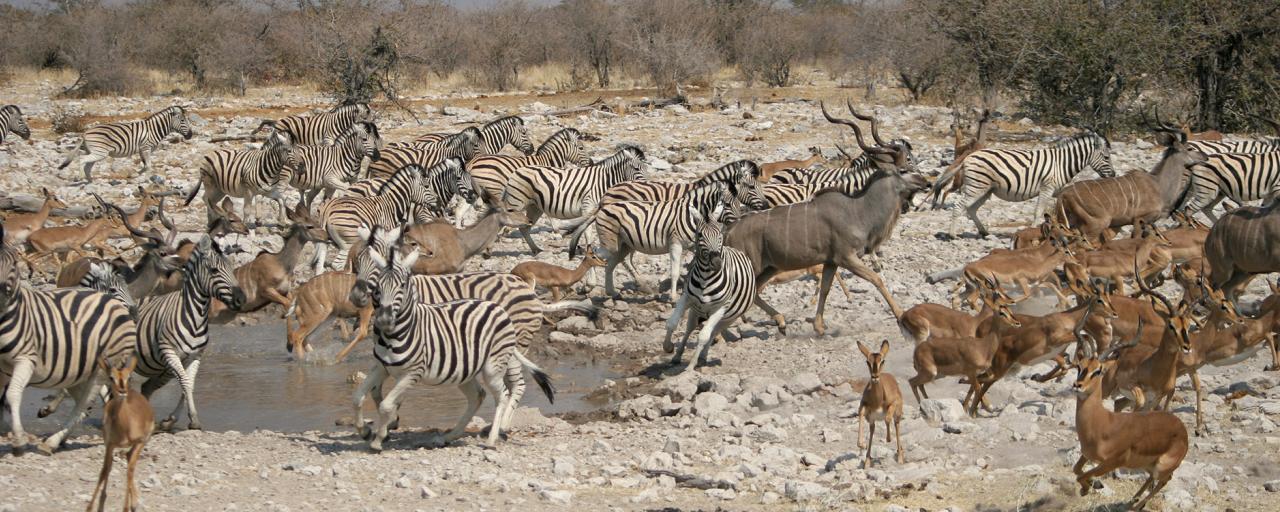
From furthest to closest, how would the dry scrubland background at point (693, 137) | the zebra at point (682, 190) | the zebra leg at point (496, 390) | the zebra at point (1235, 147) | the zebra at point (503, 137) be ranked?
the zebra at point (503, 137), the zebra at point (1235, 147), the zebra at point (682, 190), the zebra leg at point (496, 390), the dry scrubland background at point (693, 137)

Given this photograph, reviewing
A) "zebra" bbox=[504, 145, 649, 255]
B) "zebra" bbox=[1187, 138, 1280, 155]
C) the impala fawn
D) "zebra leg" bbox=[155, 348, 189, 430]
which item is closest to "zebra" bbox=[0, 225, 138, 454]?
"zebra leg" bbox=[155, 348, 189, 430]

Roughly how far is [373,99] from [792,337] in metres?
19.0

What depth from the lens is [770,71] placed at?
3747 cm

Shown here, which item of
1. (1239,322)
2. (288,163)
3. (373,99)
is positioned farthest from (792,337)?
(373,99)

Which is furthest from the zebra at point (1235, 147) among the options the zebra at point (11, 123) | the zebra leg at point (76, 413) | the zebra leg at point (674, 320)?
the zebra at point (11, 123)

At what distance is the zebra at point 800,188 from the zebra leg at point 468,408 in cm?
667

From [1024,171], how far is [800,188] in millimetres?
3210

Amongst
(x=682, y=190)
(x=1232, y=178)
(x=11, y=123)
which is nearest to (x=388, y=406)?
(x=682, y=190)

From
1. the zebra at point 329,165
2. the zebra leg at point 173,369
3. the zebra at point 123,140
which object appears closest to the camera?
the zebra leg at point 173,369

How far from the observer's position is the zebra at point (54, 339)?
8281 millimetres

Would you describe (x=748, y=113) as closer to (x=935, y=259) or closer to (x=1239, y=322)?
(x=935, y=259)

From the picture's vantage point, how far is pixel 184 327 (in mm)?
9250

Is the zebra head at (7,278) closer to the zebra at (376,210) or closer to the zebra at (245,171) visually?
the zebra at (376,210)

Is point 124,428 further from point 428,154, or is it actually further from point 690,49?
point 690,49
